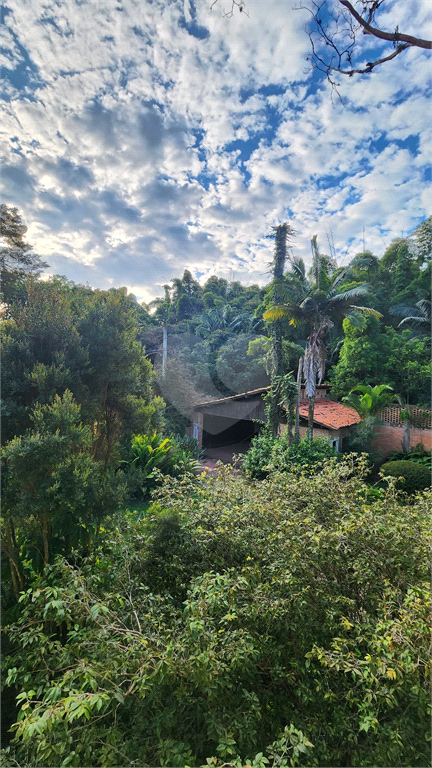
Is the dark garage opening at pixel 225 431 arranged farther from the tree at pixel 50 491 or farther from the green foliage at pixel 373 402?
the tree at pixel 50 491

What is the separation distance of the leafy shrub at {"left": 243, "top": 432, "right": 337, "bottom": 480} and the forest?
5.56m

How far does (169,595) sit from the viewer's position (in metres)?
2.27

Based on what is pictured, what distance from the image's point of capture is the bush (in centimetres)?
915

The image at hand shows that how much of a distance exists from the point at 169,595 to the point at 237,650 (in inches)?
28.9

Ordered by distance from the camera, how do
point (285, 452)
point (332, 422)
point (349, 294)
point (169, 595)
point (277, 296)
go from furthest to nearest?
point (332, 422)
point (277, 296)
point (349, 294)
point (285, 452)
point (169, 595)

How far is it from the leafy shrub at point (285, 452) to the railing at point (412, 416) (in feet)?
12.9

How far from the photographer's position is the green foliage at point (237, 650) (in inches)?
61.1

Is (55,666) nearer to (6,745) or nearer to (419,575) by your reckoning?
(6,745)

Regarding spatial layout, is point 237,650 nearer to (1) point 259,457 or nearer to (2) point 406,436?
(1) point 259,457

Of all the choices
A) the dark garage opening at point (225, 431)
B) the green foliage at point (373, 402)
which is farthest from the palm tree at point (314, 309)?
the dark garage opening at point (225, 431)

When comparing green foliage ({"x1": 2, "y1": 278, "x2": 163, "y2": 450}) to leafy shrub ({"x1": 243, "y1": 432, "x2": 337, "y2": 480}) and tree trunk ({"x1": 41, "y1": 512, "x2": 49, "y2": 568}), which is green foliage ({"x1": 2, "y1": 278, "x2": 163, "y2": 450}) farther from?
leafy shrub ({"x1": 243, "y1": 432, "x2": 337, "y2": 480})

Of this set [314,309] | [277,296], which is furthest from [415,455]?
[277,296]

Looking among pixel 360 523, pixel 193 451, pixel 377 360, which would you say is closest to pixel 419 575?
pixel 360 523

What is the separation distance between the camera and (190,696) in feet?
6.01
